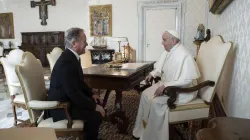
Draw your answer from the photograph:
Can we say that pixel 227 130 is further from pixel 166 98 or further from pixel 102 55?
pixel 102 55

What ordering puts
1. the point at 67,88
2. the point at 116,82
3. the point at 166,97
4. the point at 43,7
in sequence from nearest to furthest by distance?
1. the point at 67,88
2. the point at 166,97
3. the point at 116,82
4. the point at 43,7

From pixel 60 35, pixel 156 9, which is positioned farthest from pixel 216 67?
pixel 60 35

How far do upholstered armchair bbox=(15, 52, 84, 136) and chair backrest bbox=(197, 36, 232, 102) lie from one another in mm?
1307

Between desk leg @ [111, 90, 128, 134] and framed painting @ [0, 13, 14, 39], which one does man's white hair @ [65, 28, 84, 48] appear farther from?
framed painting @ [0, 13, 14, 39]

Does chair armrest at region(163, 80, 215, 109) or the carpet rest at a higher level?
chair armrest at region(163, 80, 215, 109)

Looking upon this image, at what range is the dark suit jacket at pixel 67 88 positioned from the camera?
6.41ft

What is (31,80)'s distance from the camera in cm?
209

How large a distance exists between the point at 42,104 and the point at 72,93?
0.28 m

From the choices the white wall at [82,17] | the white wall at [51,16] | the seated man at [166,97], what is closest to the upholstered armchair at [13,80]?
the seated man at [166,97]

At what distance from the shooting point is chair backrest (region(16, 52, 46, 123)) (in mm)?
2016

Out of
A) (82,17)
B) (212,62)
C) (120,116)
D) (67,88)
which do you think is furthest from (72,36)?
(82,17)

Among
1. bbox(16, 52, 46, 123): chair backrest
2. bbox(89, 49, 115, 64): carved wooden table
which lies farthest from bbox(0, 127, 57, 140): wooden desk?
bbox(89, 49, 115, 64): carved wooden table

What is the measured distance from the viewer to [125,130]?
2836 mm

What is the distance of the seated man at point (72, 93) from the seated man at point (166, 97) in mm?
563
